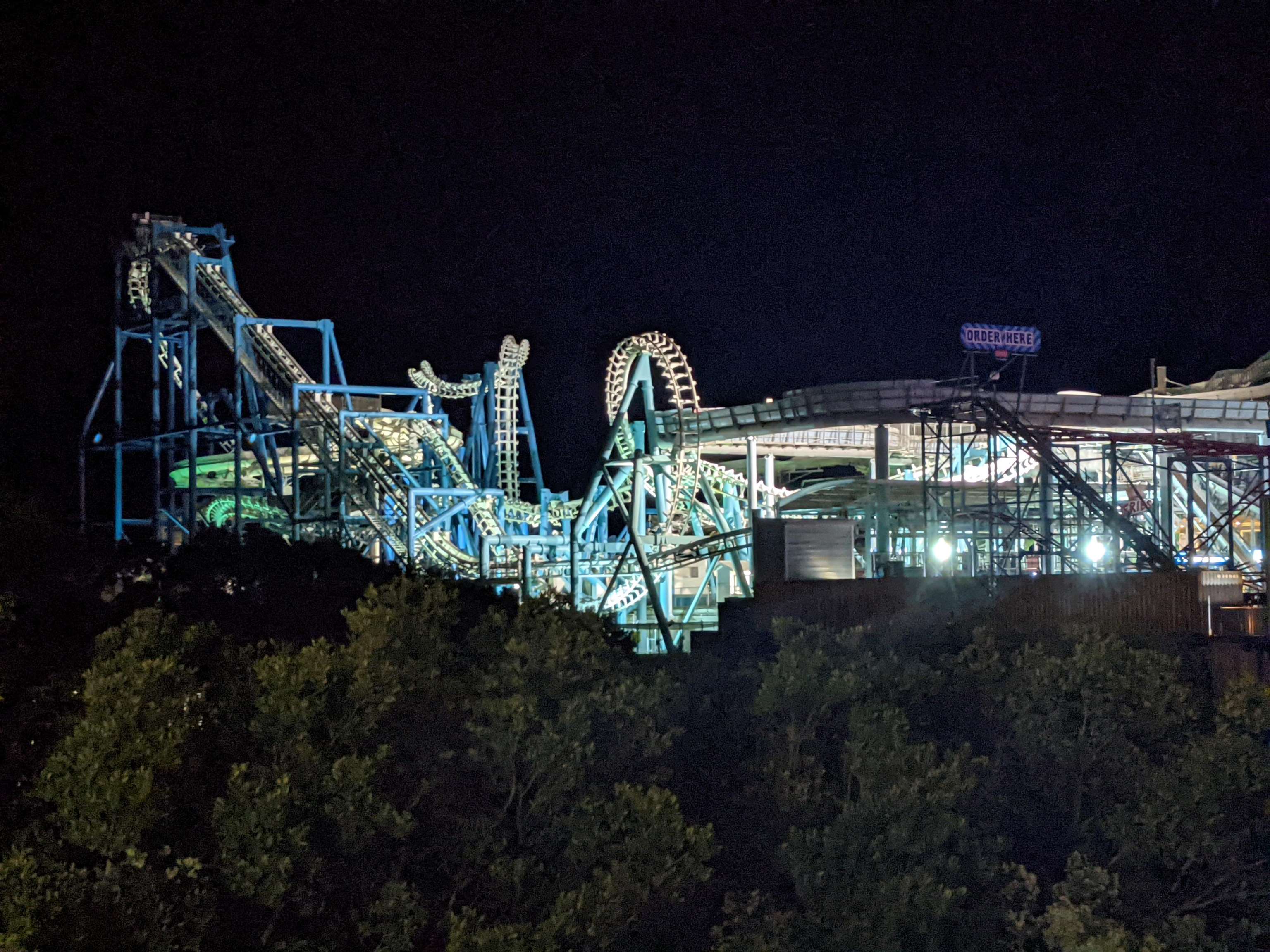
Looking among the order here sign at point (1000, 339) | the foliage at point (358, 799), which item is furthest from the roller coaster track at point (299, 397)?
the foliage at point (358, 799)

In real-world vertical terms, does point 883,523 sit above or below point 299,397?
below

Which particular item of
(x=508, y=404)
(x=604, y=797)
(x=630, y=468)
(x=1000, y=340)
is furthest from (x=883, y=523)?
(x=604, y=797)

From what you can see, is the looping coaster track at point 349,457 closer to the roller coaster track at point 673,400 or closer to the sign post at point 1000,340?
the roller coaster track at point 673,400

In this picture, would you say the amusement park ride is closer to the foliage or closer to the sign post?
the sign post

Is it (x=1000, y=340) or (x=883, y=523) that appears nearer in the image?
(x=1000, y=340)

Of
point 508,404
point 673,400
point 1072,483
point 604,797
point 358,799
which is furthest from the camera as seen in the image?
point 508,404

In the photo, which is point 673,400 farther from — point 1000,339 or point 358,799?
point 358,799

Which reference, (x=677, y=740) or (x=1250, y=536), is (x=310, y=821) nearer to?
(x=677, y=740)
